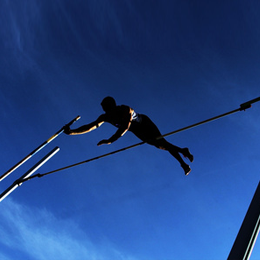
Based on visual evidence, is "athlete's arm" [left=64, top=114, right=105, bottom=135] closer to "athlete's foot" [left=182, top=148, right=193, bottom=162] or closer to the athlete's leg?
the athlete's leg

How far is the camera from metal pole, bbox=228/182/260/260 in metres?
2.40

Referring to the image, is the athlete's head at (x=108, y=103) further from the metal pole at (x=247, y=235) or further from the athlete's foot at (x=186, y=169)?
the metal pole at (x=247, y=235)

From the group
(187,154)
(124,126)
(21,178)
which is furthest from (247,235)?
(21,178)

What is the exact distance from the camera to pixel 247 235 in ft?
8.16

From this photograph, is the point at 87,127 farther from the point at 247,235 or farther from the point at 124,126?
the point at 247,235

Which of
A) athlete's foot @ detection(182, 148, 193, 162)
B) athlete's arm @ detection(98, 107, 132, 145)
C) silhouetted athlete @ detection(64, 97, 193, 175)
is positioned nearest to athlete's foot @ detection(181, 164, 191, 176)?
silhouetted athlete @ detection(64, 97, 193, 175)

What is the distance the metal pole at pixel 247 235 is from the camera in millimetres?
2400

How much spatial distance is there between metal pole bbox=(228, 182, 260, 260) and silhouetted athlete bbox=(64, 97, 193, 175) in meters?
2.57

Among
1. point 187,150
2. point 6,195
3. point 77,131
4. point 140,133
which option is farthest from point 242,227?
point 6,195

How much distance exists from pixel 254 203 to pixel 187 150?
8.61ft

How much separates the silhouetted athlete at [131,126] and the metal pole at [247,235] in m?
2.57

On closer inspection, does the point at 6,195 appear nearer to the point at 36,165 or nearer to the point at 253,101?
the point at 36,165

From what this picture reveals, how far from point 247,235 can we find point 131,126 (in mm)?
3381

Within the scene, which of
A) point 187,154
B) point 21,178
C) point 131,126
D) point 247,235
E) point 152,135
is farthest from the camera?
point 21,178
